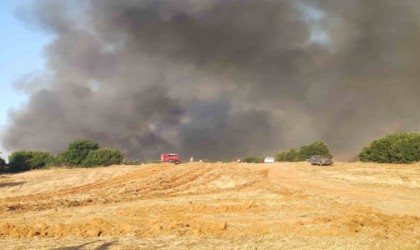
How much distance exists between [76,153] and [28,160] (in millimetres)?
11093

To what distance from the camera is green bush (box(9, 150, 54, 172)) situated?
8750 cm

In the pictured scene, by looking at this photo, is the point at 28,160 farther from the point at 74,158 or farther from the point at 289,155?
the point at 289,155

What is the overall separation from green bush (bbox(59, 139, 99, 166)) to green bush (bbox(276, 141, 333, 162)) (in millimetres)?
45891

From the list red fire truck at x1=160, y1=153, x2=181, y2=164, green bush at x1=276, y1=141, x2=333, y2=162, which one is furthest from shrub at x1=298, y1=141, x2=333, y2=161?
red fire truck at x1=160, y1=153, x2=181, y2=164

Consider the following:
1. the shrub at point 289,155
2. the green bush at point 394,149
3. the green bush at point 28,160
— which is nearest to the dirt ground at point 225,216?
the green bush at point 394,149

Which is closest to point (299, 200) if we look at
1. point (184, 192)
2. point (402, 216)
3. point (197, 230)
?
point (402, 216)

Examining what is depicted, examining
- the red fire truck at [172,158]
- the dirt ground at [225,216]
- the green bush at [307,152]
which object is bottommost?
the dirt ground at [225,216]

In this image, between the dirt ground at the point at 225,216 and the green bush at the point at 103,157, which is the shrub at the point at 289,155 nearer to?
the green bush at the point at 103,157

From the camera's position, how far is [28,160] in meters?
89.2

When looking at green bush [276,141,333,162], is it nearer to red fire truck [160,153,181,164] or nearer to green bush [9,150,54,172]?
red fire truck [160,153,181,164]

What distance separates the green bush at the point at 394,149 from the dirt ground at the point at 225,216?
2749 cm

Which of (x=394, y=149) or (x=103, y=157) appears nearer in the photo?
(x=394, y=149)

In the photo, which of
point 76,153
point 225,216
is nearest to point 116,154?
point 76,153

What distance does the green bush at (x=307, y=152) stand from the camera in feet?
310
